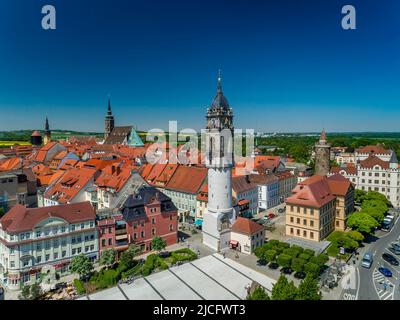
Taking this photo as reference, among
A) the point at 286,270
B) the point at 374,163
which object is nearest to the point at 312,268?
the point at 286,270

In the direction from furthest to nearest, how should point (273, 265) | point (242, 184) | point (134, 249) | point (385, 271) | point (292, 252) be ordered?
point (242, 184)
point (134, 249)
point (273, 265)
point (292, 252)
point (385, 271)

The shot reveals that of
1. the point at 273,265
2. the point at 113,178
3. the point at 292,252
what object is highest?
the point at 113,178

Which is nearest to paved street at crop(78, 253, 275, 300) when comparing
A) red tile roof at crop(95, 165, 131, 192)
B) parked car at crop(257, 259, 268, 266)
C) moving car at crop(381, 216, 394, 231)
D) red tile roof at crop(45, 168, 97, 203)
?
parked car at crop(257, 259, 268, 266)

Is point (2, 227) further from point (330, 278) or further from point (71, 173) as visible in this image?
point (330, 278)

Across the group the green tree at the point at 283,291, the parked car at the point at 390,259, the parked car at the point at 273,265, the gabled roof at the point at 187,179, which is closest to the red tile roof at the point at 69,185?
the gabled roof at the point at 187,179

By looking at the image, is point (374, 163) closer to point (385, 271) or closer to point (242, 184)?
point (242, 184)

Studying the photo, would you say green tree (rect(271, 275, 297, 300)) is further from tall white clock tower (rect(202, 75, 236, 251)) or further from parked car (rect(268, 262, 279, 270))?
tall white clock tower (rect(202, 75, 236, 251))
